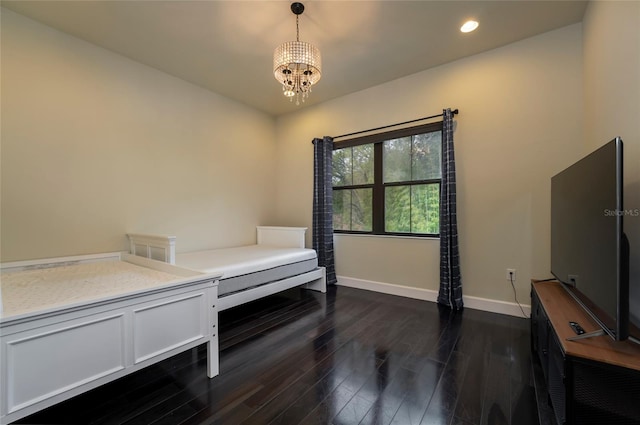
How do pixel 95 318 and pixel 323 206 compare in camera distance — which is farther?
pixel 323 206

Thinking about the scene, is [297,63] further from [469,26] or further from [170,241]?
[170,241]

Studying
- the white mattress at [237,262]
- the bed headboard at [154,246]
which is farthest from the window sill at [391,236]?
the bed headboard at [154,246]

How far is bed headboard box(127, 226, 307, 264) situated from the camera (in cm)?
228

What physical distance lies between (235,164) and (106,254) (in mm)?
1944

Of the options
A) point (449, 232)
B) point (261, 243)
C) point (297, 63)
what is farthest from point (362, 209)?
point (297, 63)

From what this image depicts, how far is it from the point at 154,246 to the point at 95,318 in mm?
1232

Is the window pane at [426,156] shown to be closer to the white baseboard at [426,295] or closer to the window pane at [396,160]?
the window pane at [396,160]

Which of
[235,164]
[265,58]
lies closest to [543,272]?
[265,58]

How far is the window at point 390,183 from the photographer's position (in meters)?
3.19

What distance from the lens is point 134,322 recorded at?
1.45 metres

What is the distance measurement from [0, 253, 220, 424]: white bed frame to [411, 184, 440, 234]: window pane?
246cm

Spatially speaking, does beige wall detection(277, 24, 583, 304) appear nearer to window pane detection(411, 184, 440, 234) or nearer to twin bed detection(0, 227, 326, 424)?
window pane detection(411, 184, 440, 234)

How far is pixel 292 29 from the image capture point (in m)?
2.42

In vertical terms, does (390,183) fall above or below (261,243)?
above
